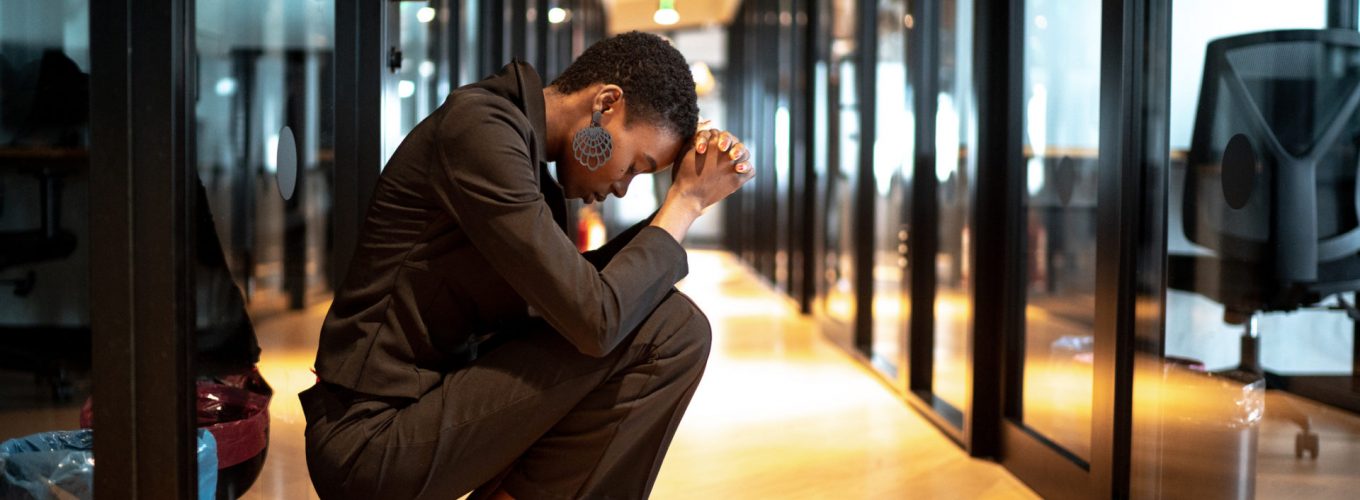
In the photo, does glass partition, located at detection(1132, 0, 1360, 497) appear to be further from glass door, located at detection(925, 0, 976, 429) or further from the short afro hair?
glass door, located at detection(925, 0, 976, 429)

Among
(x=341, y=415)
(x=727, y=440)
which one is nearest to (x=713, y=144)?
(x=341, y=415)

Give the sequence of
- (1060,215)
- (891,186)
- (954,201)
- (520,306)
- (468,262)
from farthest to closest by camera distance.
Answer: (891,186) → (954,201) → (1060,215) → (520,306) → (468,262)

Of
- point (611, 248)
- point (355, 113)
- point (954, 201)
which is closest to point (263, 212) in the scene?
point (355, 113)

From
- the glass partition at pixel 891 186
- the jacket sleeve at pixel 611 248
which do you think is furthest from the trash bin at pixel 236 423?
the glass partition at pixel 891 186

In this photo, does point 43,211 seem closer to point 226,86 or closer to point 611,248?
point 226,86

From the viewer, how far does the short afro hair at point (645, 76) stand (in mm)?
1617

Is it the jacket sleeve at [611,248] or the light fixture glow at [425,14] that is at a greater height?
the light fixture glow at [425,14]

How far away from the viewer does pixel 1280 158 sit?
1.81m

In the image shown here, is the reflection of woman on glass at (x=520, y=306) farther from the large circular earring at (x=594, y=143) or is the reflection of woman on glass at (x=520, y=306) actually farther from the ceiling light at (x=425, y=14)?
the ceiling light at (x=425, y=14)

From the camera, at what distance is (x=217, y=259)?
166 cm

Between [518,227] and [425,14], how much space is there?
1987 mm

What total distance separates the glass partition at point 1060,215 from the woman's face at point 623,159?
1.15 m

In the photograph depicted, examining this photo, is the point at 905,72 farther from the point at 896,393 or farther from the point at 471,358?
the point at 471,358

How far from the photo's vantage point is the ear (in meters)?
1.62
